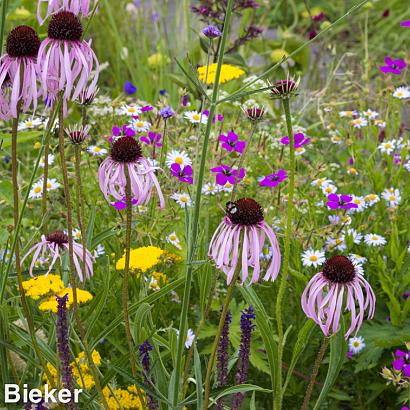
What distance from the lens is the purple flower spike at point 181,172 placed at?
191cm

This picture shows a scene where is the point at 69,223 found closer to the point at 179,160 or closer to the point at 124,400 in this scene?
the point at 124,400

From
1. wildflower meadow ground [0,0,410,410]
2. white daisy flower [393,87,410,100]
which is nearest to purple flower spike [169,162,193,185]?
wildflower meadow ground [0,0,410,410]

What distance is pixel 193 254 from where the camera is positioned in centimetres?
117

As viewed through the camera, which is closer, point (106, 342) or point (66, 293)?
point (66, 293)

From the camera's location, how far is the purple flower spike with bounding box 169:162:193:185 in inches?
75.2

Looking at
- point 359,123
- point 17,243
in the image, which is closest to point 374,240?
point 359,123

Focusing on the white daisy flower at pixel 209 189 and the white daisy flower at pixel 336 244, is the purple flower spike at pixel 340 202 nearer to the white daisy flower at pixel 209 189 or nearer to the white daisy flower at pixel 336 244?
the white daisy flower at pixel 336 244

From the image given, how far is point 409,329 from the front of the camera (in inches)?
76.6

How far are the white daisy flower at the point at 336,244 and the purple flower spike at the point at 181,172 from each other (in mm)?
397

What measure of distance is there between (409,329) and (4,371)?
3.25 feet

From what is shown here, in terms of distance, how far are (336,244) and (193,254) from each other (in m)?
0.91

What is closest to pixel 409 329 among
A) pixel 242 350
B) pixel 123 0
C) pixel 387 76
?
pixel 242 350

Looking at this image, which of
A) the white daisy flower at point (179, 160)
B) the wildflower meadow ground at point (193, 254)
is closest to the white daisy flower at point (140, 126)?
the wildflower meadow ground at point (193, 254)

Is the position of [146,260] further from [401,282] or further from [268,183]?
[401,282]
